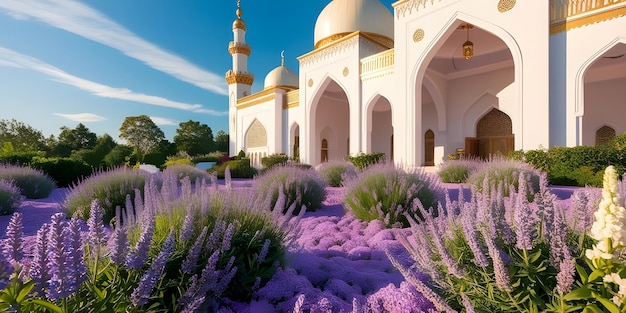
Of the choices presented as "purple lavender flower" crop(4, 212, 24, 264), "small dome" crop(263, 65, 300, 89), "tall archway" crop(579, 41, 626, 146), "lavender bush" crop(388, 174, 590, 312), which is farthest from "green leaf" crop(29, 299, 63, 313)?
"small dome" crop(263, 65, 300, 89)

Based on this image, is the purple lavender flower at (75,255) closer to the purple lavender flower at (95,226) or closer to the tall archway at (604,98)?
the purple lavender flower at (95,226)

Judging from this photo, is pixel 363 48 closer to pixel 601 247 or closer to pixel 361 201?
pixel 361 201

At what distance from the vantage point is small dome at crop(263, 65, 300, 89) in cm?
2275

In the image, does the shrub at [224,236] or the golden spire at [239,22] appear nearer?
the shrub at [224,236]

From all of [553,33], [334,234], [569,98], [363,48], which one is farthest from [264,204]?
[363,48]

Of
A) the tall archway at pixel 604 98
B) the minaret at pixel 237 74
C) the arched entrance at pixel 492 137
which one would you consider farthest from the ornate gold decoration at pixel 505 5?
the minaret at pixel 237 74

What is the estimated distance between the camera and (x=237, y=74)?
24250 mm

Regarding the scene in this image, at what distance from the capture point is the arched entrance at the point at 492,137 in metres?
13.4

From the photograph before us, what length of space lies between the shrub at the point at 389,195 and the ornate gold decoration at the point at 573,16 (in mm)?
8327

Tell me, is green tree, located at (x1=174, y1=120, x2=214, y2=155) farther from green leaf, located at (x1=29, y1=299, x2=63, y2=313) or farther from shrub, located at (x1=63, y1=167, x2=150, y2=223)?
green leaf, located at (x1=29, y1=299, x2=63, y2=313)

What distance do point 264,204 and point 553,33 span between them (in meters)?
11.1

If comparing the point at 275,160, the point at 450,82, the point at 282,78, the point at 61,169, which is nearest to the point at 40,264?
the point at 61,169

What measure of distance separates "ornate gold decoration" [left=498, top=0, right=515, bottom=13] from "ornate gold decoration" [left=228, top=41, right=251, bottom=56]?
18657mm

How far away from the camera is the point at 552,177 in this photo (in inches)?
328
